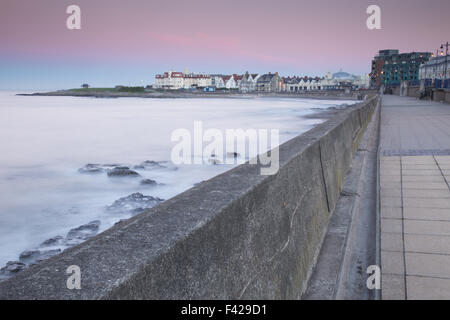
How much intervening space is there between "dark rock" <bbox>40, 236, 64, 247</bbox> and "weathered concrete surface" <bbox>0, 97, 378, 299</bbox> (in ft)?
16.5

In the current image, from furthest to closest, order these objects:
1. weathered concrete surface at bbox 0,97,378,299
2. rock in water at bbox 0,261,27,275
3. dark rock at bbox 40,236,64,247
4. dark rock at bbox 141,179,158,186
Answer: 1. dark rock at bbox 141,179,158,186
2. dark rock at bbox 40,236,64,247
3. rock in water at bbox 0,261,27,275
4. weathered concrete surface at bbox 0,97,378,299

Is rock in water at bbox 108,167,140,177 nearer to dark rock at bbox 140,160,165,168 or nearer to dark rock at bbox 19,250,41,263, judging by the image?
dark rock at bbox 140,160,165,168

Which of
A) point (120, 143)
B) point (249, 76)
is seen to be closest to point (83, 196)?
point (120, 143)

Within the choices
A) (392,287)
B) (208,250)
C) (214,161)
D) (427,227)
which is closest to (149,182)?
(214,161)

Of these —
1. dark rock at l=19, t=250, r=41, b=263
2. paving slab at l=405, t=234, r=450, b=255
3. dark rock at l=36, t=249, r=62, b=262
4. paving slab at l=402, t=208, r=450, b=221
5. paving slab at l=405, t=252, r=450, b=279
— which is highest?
paving slab at l=402, t=208, r=450, b=221

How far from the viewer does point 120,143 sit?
75.6 ft

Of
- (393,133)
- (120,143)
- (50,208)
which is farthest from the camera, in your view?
(120,143)

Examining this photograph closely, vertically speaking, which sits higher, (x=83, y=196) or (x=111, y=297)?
(x=111, y=297)

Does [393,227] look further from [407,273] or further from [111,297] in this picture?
[111,297]

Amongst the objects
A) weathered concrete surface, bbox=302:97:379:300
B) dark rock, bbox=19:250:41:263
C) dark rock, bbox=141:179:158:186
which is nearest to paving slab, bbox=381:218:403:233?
weathered concrete surface, bbox=302:97:379:300

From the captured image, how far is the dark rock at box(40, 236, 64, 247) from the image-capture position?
6969 millimetres

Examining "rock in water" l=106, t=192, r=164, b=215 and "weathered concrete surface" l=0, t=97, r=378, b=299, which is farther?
"rock in water" l=106, t=192, r=164, b=215
